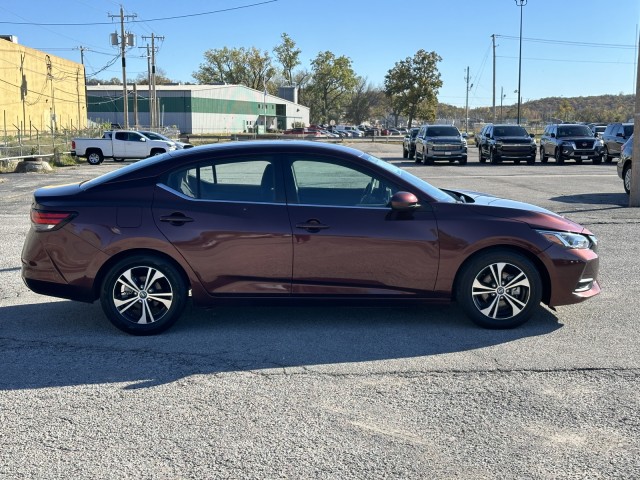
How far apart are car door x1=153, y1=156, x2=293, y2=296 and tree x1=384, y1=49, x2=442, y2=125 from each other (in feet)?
293

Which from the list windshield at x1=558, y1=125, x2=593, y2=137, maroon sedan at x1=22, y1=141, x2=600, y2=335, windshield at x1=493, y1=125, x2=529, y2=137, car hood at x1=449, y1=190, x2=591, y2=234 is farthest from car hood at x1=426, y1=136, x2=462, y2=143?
maroon sedan at x1=22, y1=141, x2=600, y2=335

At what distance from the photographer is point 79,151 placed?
36.7m

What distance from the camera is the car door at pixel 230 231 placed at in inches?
228

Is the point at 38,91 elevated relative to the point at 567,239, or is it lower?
elevated

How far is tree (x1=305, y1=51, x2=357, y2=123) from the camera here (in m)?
126

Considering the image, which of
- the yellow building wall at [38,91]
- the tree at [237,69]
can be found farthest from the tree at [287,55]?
the yellow building wall at [38,91]

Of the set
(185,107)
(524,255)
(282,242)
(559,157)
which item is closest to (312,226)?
(282,242)

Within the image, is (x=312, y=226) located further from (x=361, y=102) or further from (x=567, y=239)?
(x=361, y=102)

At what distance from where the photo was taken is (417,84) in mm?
92688

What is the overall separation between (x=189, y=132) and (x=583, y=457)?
86.0m

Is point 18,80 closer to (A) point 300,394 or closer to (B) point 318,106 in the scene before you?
(A) point 300,394

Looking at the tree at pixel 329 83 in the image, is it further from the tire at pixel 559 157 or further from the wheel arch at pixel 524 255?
the wheel arch at pixel 524 255

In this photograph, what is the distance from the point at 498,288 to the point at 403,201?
1115 millimetres

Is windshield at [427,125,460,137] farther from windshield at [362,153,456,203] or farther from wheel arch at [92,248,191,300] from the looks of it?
wheel arch at [92,248,191,300]
